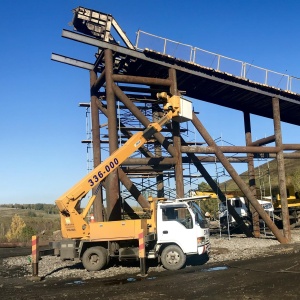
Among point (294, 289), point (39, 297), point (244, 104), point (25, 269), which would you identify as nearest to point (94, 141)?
point (25, 269)

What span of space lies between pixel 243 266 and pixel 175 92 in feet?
31.2

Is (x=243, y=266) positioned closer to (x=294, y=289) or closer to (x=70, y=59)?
(x=294, y=289)

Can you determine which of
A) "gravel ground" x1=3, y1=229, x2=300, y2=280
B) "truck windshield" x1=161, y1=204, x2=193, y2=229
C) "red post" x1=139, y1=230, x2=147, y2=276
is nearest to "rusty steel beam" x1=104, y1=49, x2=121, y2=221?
Result: "gravel ground" x1=3, y1=229, x2=300, y2=280

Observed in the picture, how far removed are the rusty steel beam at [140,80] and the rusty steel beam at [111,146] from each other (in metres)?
0.43

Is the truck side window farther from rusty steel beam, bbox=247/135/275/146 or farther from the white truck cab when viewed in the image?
rusty steel beam, bbox=247/135/275/146

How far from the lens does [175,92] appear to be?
19.4 metres

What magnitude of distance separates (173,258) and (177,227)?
1.09m

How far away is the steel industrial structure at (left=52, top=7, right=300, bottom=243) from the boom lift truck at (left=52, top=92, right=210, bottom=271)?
112 inches

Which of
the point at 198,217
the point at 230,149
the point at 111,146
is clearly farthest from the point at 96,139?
the point at 198,217

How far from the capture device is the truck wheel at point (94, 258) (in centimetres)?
1362

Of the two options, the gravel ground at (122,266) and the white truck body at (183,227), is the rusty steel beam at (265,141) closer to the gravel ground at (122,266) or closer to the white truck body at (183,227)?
the gravel ground at (122,266)

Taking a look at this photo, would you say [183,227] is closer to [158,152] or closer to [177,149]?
[177,149]

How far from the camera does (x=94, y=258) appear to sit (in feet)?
45.2

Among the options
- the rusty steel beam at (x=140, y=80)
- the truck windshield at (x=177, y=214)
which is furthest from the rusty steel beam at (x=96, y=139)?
the truck windshield at (x=177, y=214)
